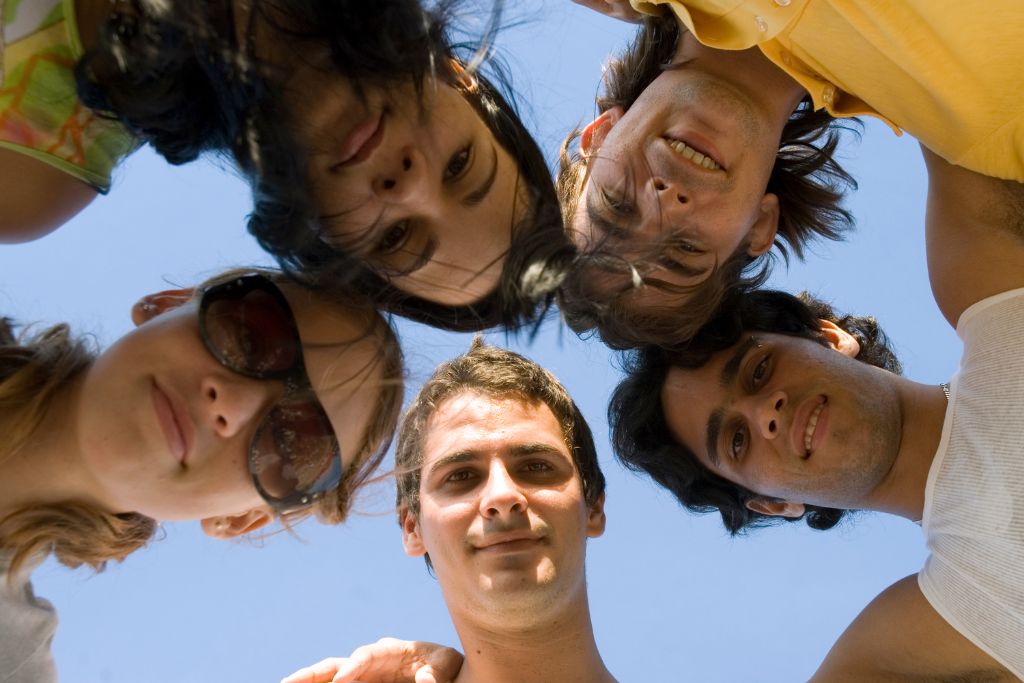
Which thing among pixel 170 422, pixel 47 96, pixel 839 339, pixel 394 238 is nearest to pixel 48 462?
pixel 170 422

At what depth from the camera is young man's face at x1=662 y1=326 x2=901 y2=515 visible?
3768 mm

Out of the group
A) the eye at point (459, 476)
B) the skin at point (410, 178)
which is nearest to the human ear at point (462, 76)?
the skin at point (410, 178)

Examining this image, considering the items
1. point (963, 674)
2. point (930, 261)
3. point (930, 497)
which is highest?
point (930, 261)

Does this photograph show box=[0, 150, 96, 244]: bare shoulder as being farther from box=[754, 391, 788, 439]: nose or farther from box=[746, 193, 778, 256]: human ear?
box=[754, 391, 788, 439]: nose

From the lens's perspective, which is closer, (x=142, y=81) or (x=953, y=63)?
(x=142, y=81)

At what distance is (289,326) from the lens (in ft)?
8.93

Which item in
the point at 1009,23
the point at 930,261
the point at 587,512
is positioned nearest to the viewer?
the point at 1009,23

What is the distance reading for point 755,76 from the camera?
343 cm

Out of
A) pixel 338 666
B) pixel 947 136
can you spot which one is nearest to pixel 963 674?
pixel 947 136

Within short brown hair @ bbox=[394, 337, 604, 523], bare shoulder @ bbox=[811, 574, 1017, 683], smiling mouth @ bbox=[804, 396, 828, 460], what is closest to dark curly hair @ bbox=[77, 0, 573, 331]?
short brown hair @ bbox=[394, 337, 604, 523]

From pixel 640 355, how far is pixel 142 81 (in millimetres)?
2788

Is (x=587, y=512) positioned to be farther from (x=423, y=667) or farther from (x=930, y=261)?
(x=930, y=261)

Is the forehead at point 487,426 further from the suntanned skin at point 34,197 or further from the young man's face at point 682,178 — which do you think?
the suntanned skin at point 34,197

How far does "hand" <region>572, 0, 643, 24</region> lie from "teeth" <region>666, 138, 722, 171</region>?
0.82m
